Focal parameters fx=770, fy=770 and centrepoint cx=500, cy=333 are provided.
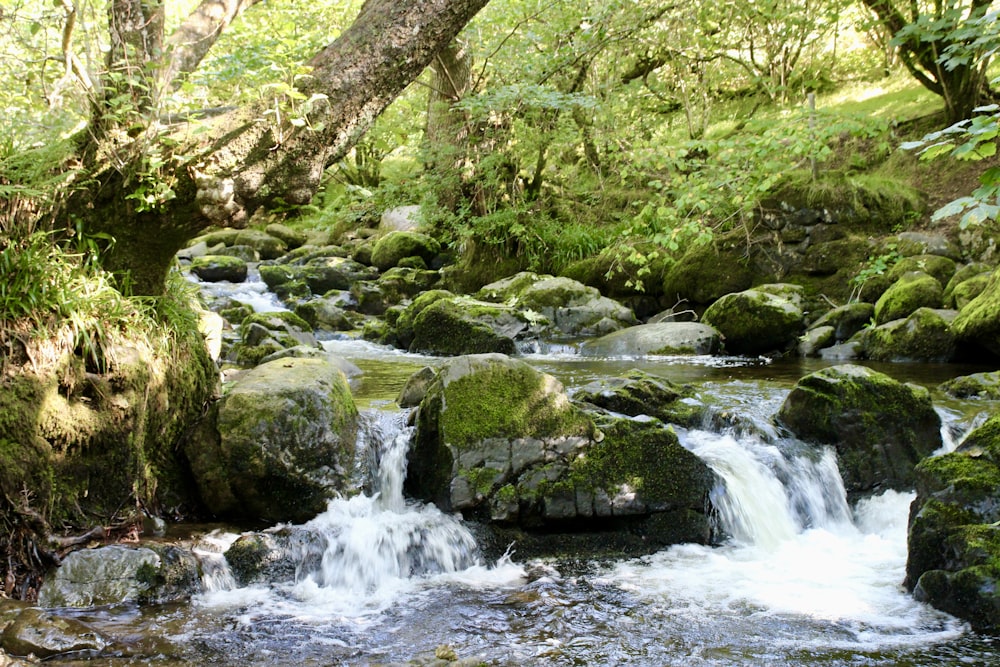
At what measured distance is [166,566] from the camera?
420 centimetres

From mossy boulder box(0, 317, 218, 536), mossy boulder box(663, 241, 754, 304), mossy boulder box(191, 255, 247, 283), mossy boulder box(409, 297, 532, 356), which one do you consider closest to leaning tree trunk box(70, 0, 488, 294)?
mossy boulder box(0, 317, 218, 536)

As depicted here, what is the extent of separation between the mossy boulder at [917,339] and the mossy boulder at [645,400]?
14.2ft

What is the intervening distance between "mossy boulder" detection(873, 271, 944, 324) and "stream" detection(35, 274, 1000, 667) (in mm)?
4435

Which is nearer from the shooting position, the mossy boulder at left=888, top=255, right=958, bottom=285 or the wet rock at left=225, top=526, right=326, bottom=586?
the wet rock at left=225, top=526, right=326, bottom=586

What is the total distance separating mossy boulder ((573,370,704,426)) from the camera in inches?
258

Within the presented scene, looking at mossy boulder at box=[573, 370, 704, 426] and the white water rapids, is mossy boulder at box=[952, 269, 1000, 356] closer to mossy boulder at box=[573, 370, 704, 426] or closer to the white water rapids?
the white water rapids

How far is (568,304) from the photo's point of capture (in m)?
12.7

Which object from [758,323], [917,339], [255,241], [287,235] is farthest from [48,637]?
[287,235]

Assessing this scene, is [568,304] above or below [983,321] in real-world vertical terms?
above

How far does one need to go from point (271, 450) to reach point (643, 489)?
8.17ft

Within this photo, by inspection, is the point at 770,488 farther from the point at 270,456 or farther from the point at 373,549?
the point at 270,456

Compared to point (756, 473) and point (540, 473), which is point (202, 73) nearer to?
point (540, 473)

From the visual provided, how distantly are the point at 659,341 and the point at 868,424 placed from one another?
4.96 meters

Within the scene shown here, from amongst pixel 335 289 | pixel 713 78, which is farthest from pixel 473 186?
pixel 713 78
